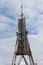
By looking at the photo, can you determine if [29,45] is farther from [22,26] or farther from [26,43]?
[22,26]

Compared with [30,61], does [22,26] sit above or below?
above

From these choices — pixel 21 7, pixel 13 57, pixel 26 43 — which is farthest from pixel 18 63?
pixel 21 7

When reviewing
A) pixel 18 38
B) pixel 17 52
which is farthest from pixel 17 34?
pixel 17 52

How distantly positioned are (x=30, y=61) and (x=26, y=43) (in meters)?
3.03

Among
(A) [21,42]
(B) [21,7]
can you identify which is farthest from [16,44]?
(B) [21,7]

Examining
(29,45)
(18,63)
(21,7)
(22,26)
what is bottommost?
(18,63)

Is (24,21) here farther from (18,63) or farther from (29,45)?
(18,63)

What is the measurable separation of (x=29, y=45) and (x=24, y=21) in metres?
4.08

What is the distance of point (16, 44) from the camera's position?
1409 inches

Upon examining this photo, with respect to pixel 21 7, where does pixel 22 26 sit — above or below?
below

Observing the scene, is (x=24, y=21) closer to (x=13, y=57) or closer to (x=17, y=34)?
(x=17, y=34)

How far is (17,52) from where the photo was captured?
35.7m

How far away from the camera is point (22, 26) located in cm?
3522

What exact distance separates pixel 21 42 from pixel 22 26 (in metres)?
2.67
